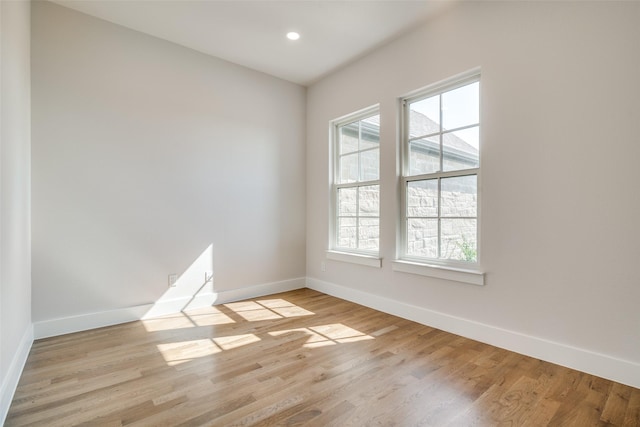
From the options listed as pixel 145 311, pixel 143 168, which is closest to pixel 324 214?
pixel 143 168

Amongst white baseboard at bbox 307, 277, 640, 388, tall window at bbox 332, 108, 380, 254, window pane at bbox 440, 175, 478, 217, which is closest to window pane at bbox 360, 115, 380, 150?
tall window at bbox 332, 108, 380, 254

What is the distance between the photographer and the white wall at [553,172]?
191cm

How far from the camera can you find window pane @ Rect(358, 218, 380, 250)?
354cm

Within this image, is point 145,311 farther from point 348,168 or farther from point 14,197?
point 348,168

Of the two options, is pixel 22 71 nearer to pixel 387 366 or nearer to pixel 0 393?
pixel 0 393

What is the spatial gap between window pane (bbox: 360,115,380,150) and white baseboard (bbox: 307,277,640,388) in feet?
5.69

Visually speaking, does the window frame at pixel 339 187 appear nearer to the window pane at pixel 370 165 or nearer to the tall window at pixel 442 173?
the window pane at pixel 370 165

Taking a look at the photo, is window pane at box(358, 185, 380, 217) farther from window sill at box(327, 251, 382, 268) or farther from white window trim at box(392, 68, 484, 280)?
window sill at box(327, 251, 382, 268)

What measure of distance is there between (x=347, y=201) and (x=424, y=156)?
46.4 inches

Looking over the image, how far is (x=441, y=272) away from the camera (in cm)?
278

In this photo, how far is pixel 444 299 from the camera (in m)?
2.78

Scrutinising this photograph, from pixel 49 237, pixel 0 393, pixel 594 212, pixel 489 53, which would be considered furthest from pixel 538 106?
pixel 49 237

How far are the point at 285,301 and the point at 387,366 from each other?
1.78 meters

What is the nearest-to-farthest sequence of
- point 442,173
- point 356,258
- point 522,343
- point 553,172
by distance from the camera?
point 553,172, point 522,343, point 442,173, point 356,258
